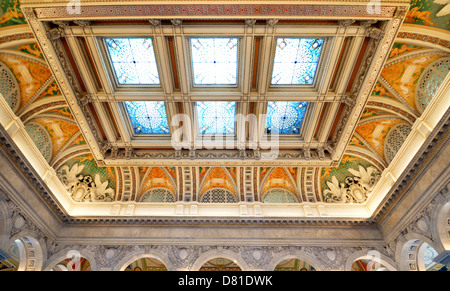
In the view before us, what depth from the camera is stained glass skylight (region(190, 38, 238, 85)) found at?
9.40 m

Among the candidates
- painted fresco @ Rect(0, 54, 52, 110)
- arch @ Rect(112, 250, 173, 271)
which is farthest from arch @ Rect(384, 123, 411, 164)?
painted fresco @ Rect(0, 54, 52, 110)

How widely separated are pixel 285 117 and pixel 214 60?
161 inches

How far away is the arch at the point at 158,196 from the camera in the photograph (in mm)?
14477

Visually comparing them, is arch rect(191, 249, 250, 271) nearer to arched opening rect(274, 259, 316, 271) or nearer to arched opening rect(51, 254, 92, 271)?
arched opening rect(274, 259, 316, 271)

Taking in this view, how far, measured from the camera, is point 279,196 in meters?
14.8

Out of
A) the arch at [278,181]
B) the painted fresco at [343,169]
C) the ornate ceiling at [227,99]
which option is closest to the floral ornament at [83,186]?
the ornate ceiling at [227,99]

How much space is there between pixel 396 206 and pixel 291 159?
15.7 feet

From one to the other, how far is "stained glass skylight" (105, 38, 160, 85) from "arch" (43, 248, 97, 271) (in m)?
7.85

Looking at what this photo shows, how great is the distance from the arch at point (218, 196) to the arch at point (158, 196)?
170 centimetres

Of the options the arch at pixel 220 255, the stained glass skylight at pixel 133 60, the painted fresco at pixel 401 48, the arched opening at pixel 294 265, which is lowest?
the arch at pixel 220 255

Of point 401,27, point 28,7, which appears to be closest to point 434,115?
point 401,27

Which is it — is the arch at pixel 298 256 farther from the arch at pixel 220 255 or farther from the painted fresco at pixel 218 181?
the painted fresco at pixel 218 181

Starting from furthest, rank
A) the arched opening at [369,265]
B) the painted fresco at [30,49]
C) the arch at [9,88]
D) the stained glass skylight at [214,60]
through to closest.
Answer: the arched opening at [369,265]
the arch at [9,88]
the painted fresco at [30,49]
the stained glass skylight at [214,60]

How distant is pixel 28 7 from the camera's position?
759 centimetres
